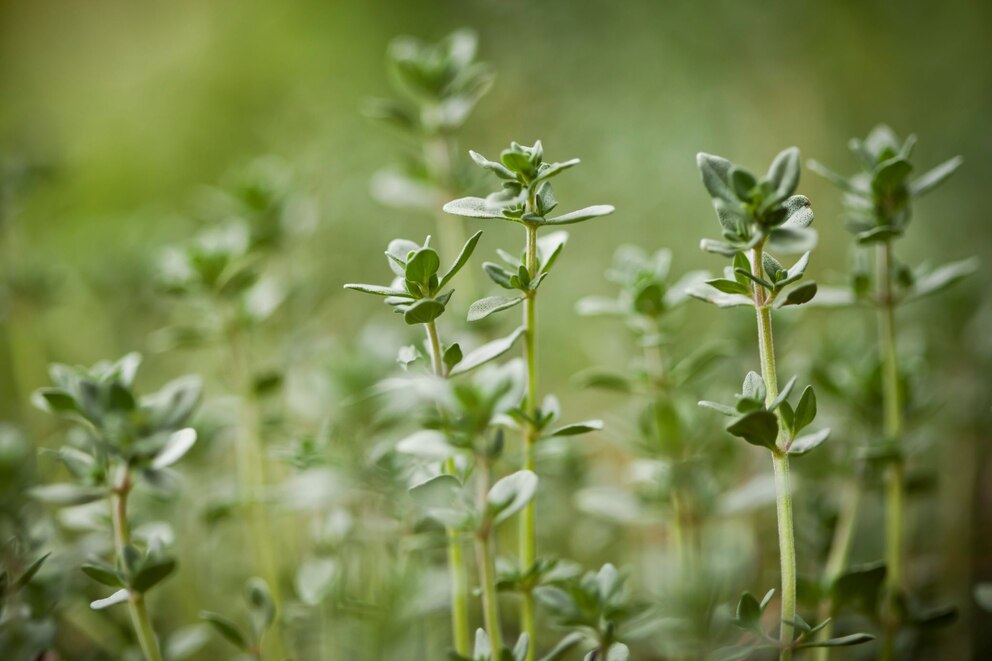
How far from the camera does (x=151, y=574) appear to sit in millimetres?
→ 607

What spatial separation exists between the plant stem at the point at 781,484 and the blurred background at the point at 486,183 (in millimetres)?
279

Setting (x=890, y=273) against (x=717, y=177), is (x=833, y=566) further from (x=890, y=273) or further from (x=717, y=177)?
(x=717, y=177)

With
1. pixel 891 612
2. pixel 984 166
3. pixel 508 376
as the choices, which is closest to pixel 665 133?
pixel 984 166

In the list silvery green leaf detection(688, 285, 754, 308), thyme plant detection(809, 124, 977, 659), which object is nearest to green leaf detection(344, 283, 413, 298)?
silvery green leaf detection(688, 285, 754, 308)

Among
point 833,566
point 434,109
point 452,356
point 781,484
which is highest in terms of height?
point 434,109

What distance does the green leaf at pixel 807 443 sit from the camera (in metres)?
0.56

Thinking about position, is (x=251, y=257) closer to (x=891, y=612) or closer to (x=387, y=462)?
(x=387, y=462)

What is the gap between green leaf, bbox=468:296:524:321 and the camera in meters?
0.57

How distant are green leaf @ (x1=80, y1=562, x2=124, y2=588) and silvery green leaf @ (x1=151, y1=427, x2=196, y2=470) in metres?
0.08

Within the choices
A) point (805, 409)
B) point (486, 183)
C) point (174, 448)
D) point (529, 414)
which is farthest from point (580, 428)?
point (486, 183)

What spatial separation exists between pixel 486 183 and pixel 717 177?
421 mm

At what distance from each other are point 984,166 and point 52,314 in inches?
82.8

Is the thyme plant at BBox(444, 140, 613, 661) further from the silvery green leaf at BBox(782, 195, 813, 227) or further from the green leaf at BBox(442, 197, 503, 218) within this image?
the silvery green leaf at BBox(782, 195, 813, 227)

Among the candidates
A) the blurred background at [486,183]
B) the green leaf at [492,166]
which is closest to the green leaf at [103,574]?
the blurred background at [486,183]
